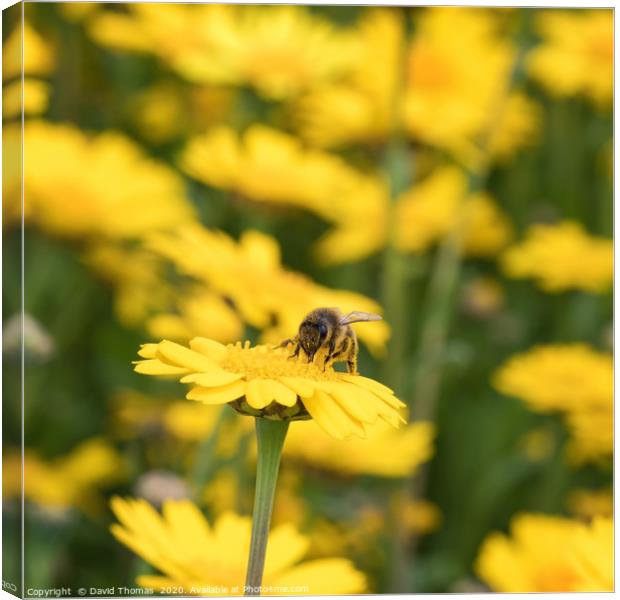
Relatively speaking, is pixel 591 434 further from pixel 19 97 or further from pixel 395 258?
pixel 19 97

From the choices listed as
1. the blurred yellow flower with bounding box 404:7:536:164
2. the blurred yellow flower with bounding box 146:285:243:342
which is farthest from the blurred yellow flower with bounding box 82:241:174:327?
the blurred yellow flower with bounding box 404:7:536:164

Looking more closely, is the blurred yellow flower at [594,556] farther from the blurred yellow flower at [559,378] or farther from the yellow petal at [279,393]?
the blurred yellow flower at [559,378]

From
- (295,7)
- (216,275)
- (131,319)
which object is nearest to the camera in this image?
(216,275)

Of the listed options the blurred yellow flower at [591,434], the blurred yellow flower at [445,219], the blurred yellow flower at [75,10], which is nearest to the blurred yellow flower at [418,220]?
the blurred yellow flower at [445,219]

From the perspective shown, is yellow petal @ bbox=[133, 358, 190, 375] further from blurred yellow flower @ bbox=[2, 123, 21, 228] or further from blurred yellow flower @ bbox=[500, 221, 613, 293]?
blurred yellow flower @ bbox=[500, 221, 613, 293]

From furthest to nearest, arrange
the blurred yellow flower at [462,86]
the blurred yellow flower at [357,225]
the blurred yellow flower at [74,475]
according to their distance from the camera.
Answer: the blurred yellow flower at [462,86] → the blurred yellow flower at [357,225] → the blurred yellow flower at [74,475]

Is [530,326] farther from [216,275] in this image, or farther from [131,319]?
[216,275]

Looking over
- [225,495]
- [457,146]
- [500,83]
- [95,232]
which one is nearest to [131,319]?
[95,232]
